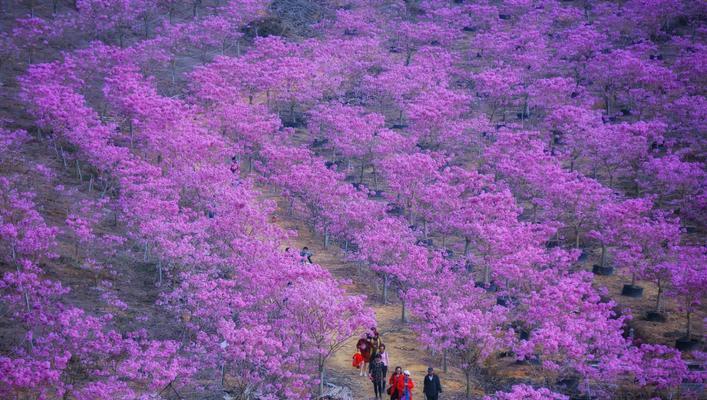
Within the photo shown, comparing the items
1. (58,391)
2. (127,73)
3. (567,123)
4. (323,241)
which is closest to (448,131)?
(567,123)

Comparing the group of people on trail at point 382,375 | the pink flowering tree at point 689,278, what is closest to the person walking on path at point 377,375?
the group of people on trail at point 382,375

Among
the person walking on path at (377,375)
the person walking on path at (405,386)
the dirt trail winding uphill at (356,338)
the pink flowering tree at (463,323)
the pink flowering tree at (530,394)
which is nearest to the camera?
the pink flowering tree at (530,394)

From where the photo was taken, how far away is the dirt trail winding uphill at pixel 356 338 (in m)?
23.7

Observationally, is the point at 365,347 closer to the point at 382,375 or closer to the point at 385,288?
the point at 382,375

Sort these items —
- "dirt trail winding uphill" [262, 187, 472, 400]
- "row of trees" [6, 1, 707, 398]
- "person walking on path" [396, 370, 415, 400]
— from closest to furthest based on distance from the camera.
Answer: "person walking on path" [396, 370, 415, 400]
"row of trees" [6, 1, 707, 398]
"dirt trail winding uphill" [262, 187, 472, 400]

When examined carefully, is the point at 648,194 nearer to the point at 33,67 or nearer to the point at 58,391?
the point at 58,391

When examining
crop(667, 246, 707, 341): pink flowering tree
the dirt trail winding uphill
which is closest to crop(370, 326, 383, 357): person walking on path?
the dirt trail winding uphill

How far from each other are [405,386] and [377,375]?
140 centimetres

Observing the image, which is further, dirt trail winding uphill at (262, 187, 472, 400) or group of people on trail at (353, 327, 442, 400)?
dirt trail winding uphill at (262, 187, 472, 400)

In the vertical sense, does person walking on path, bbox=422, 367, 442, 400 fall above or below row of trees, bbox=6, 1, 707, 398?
below

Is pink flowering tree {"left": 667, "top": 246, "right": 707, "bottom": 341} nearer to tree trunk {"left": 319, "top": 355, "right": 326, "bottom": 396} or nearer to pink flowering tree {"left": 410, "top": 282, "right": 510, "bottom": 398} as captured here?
pink flowering tree {"left": 410, "top": 282, "right": 510, "bottom": 398}

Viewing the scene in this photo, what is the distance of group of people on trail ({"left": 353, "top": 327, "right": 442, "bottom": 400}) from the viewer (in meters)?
20.6

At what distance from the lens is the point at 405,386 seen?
67.3 feet

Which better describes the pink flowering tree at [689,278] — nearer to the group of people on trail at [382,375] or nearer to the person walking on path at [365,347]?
the group of people on trail at [382,375]
